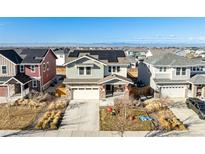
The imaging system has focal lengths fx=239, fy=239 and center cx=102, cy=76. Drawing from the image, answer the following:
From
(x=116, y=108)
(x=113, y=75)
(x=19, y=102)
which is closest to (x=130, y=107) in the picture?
(x=116, y=108)

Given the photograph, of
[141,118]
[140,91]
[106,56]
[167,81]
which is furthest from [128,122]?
[106,56]

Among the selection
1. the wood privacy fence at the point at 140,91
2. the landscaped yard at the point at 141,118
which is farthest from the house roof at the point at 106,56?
the landscaped yard at the point at 141,118

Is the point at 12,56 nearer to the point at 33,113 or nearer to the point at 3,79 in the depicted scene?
the point at 3,79

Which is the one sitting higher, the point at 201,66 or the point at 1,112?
the point at 201,66

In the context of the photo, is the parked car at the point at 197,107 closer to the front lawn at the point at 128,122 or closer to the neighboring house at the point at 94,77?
the front lawn at the point at 128,122

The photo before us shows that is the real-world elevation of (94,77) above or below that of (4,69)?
below

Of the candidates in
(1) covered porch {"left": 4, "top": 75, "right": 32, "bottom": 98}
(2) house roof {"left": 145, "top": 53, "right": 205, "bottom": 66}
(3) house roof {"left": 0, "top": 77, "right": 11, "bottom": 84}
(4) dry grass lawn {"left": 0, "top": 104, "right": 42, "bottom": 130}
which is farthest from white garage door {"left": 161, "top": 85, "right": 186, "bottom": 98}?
(3) house roof {"left": 0, "top": 77, "right": 11, "bottom": 84}
